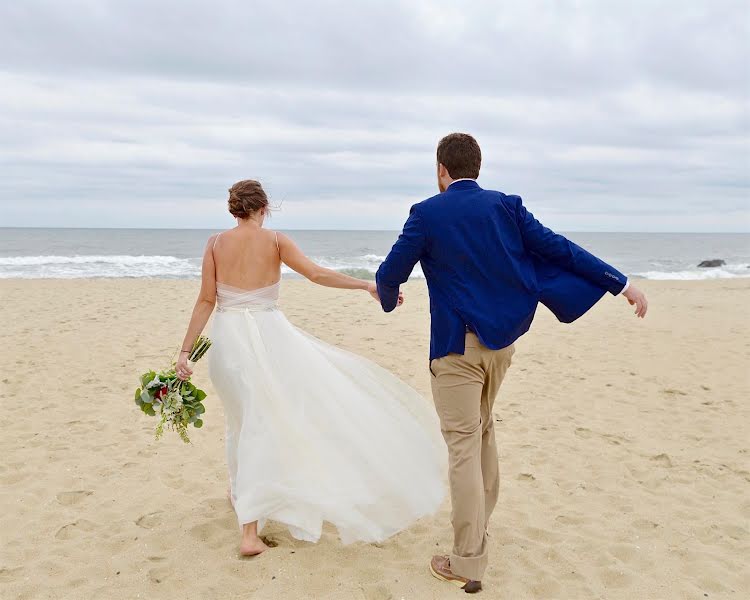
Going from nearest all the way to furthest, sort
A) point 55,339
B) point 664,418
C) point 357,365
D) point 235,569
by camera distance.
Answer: point 235,569 → point 357,365 → point 664,418 → point 55,339

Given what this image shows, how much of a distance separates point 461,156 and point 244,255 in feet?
4.46

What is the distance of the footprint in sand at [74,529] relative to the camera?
13.4ft

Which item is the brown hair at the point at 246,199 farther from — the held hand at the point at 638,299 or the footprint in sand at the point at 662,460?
the footprint in sand at the point at 662,460

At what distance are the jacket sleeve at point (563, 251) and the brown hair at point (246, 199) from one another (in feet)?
4.80

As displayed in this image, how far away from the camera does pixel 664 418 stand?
6695 mm

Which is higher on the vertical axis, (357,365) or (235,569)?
(357,365)

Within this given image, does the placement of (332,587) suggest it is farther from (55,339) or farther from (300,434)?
(55,339)

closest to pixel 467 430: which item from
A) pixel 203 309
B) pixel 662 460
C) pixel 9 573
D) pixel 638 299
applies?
pixel 638 299

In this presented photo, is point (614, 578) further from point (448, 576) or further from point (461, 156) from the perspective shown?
point (461, 156)

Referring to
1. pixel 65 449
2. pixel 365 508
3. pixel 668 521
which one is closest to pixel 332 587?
pixel 365 508

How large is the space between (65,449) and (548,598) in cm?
417

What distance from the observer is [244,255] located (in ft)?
12.6

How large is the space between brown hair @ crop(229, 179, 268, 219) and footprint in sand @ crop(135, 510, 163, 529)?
6.62 feet

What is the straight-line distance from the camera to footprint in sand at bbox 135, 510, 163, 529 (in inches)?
167
